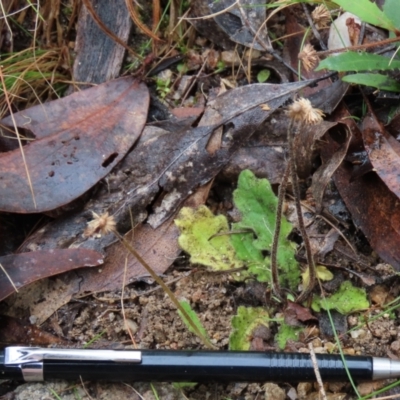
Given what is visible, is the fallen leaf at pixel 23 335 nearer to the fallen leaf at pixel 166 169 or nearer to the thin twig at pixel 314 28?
the fallen leaf at pixel 166 169

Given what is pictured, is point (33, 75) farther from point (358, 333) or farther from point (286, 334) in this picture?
point (358, 333)

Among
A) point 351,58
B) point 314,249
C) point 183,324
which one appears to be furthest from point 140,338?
point 351,58

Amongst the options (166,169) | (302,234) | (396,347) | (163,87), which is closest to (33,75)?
(163,87)

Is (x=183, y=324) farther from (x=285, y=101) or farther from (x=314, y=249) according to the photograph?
(x=285, y=101)

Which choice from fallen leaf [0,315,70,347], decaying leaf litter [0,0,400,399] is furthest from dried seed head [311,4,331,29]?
fallen leaf [0,315,70,347]

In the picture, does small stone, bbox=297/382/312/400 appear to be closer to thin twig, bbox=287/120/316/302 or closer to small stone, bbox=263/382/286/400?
small stone, bbox=263/382/286/400

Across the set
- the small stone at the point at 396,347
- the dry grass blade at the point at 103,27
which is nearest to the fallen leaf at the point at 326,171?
the small stone at the point at 396,347
